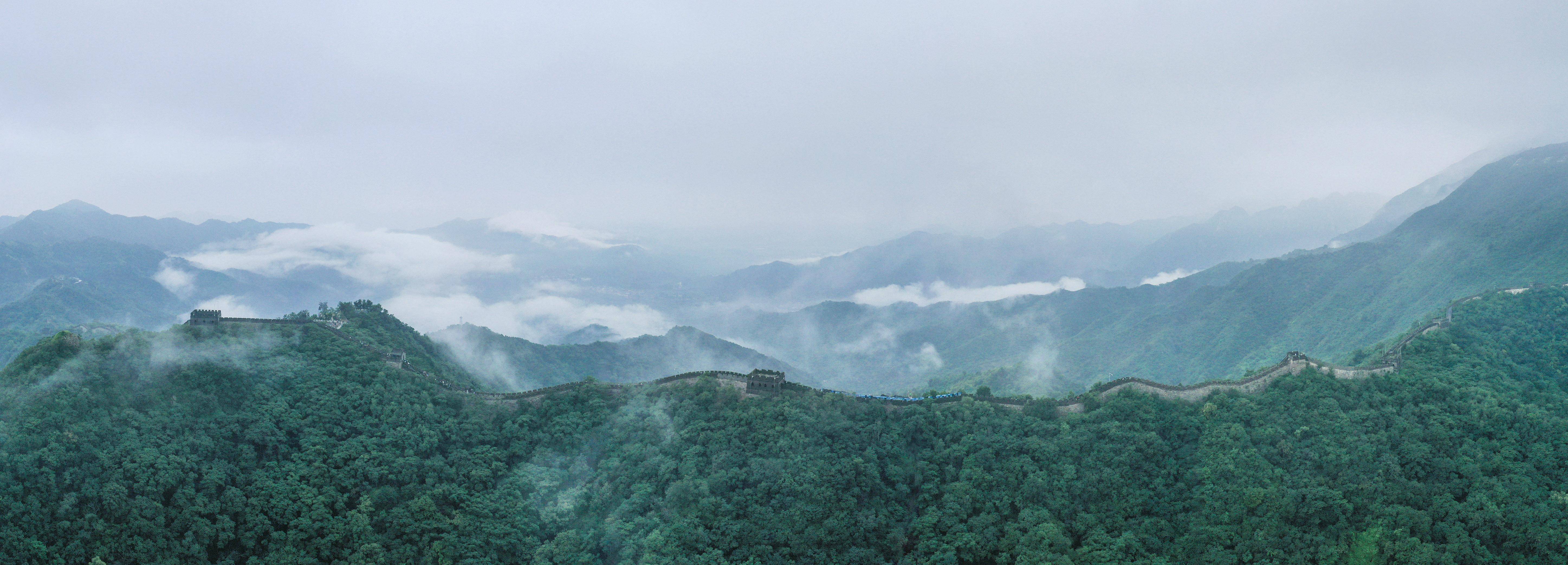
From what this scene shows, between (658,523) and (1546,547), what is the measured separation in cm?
5222

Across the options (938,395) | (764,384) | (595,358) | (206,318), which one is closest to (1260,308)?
(938,395)

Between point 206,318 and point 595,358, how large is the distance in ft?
178

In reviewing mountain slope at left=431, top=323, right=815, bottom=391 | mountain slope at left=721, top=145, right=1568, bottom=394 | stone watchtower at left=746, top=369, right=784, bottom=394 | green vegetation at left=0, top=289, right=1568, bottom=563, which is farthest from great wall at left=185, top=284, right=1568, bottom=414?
mountain slope at left=721, top=145, right=1568, bottom=394

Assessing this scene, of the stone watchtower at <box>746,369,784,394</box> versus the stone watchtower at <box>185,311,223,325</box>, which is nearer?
the stone watchtower at <box>746,369,784,394</box>

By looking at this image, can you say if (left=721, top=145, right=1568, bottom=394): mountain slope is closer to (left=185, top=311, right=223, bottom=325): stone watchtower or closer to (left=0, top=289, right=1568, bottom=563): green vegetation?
(left=0, top=289, right=1568, bottom=563): green vegetation

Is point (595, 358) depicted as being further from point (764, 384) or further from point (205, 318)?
point (764, 384)

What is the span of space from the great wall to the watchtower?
5 cm

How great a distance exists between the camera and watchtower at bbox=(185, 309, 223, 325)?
231ft

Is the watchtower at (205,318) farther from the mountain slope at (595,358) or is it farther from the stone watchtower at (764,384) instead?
the stone watchtower at (764,384)

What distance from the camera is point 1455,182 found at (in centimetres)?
18825

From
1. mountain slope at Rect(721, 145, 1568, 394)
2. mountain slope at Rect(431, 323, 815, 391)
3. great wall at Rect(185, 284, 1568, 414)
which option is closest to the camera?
great wall at Rect(185, 284, 1568, 414)

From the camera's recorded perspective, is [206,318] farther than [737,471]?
Yes

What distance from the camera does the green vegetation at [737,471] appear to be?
171 ft

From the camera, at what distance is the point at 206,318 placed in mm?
71125
